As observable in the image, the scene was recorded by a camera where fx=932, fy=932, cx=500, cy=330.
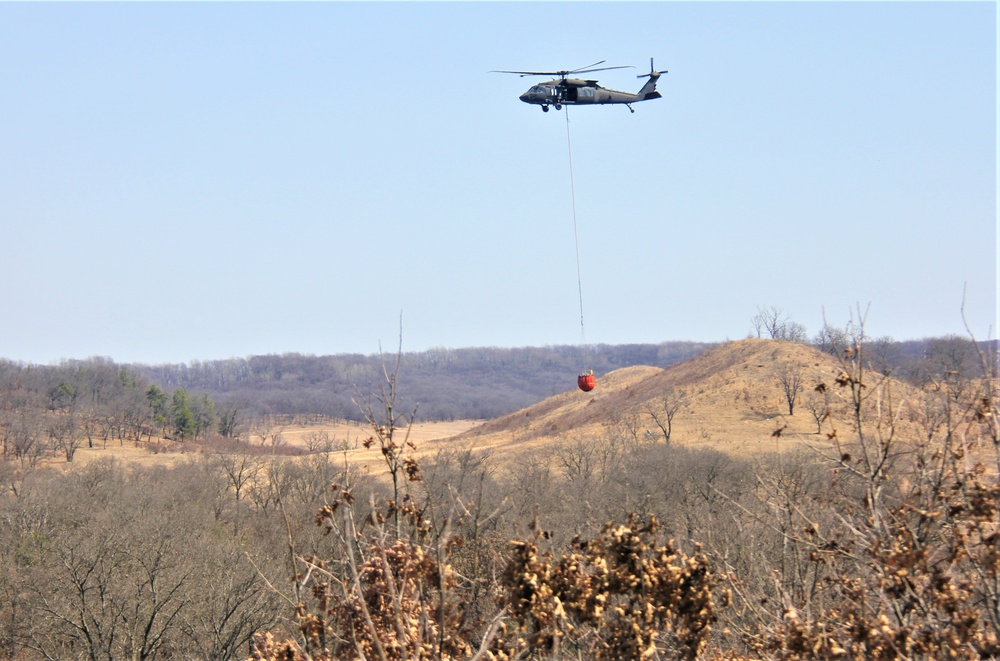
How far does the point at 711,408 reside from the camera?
2736 inches

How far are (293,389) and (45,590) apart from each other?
146210 millimetres

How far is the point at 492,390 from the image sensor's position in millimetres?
183625

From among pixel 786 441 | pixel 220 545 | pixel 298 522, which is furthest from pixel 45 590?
pixel 786 441

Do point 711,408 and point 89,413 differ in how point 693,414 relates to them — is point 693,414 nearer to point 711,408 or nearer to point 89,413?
point 711,408

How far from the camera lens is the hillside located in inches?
2377

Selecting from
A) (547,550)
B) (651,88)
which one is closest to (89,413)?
(651,88)

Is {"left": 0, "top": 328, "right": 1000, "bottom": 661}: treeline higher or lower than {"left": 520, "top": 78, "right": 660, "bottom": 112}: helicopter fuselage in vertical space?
lower

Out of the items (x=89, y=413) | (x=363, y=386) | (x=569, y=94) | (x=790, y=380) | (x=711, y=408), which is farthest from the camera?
(x=363, y=386)

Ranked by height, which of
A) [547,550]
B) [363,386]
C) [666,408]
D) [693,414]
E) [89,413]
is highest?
[363,386]

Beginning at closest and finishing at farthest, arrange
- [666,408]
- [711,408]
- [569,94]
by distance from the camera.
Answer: [569,94], [666,408], [711,408]

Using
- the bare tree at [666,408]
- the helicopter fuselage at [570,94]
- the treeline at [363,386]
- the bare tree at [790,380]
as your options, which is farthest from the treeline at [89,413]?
the helicopter fuselage at [570,94]

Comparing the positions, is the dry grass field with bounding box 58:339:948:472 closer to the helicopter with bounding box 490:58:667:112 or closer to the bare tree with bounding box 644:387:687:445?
the bare tree with bounding box 644:387:687:445

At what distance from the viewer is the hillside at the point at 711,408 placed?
198 ft

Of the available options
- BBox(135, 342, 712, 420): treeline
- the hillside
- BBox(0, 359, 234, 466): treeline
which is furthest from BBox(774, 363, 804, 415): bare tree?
BBox(135, 342, 712, 420): treeline
